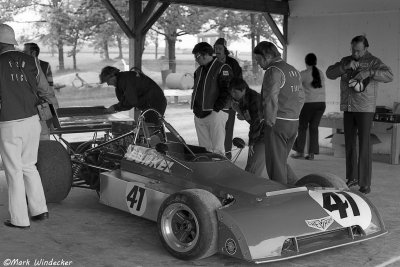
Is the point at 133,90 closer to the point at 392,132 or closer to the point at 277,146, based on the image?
the point at 277,146

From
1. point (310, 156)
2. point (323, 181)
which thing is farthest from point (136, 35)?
point (323, 181)

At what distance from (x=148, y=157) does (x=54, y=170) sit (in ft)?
3.42

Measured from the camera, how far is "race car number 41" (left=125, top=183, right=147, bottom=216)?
5.51 meters

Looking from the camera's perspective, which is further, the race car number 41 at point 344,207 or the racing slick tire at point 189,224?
the race car number 41 at point 344,207

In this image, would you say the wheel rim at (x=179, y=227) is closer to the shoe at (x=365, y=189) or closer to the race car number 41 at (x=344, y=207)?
the race car number 41 at (x=344, y=207)

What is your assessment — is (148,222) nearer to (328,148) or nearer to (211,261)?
(211,261)

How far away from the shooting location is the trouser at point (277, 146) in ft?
19.4

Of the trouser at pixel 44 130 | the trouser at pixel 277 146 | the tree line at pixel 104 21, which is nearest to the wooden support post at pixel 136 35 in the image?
the trouser at pixel 44 130

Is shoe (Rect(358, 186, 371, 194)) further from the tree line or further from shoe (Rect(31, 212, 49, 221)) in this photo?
the tree line

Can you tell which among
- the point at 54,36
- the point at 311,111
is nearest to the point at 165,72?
the point at 54,36

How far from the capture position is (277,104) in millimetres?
5812

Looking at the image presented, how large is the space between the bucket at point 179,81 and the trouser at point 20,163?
15.3 metres

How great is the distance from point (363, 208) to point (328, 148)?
22.6 feet

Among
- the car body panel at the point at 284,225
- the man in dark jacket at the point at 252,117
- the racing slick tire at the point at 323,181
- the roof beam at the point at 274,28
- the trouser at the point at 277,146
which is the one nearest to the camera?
the car body panel at the point at 284,225
